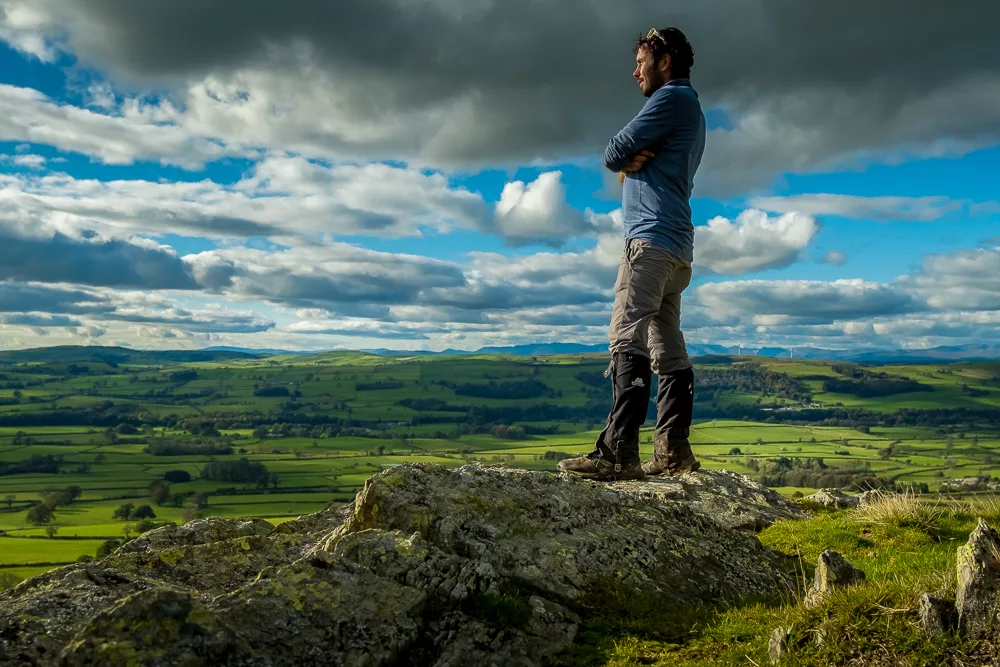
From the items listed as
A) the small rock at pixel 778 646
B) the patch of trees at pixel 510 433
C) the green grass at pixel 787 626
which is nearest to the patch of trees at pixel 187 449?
the patch of trees at pixel 510 433

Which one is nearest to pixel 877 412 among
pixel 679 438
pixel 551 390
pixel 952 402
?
pixel 952 402

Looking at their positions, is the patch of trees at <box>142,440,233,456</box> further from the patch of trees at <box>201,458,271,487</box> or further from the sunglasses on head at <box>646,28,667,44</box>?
the sunglasses on head at <box>646,28,667,44</box>

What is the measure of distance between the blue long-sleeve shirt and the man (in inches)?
0.5

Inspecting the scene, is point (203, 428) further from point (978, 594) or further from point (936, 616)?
point (978, 594)

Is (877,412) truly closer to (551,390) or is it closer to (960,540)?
(551,390)

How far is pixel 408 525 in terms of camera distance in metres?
5.38

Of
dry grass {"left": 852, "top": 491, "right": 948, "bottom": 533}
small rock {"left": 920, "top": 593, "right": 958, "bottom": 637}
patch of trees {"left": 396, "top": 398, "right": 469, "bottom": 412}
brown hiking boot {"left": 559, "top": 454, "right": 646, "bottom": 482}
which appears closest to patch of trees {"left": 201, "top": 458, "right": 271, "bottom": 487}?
patch of trees {"left": 396, "top": 398, "right": 469, "bottom": 412}

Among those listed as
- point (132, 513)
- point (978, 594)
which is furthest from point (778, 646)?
point (132, 513)

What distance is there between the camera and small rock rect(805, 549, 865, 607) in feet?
13.5

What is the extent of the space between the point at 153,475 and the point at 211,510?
29.6m

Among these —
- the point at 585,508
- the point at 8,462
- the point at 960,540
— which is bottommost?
the point at 8,462

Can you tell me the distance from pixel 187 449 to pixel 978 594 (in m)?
122

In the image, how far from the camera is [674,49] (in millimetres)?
8391

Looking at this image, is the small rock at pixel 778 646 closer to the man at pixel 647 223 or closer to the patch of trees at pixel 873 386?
the man at pixel 647 223
